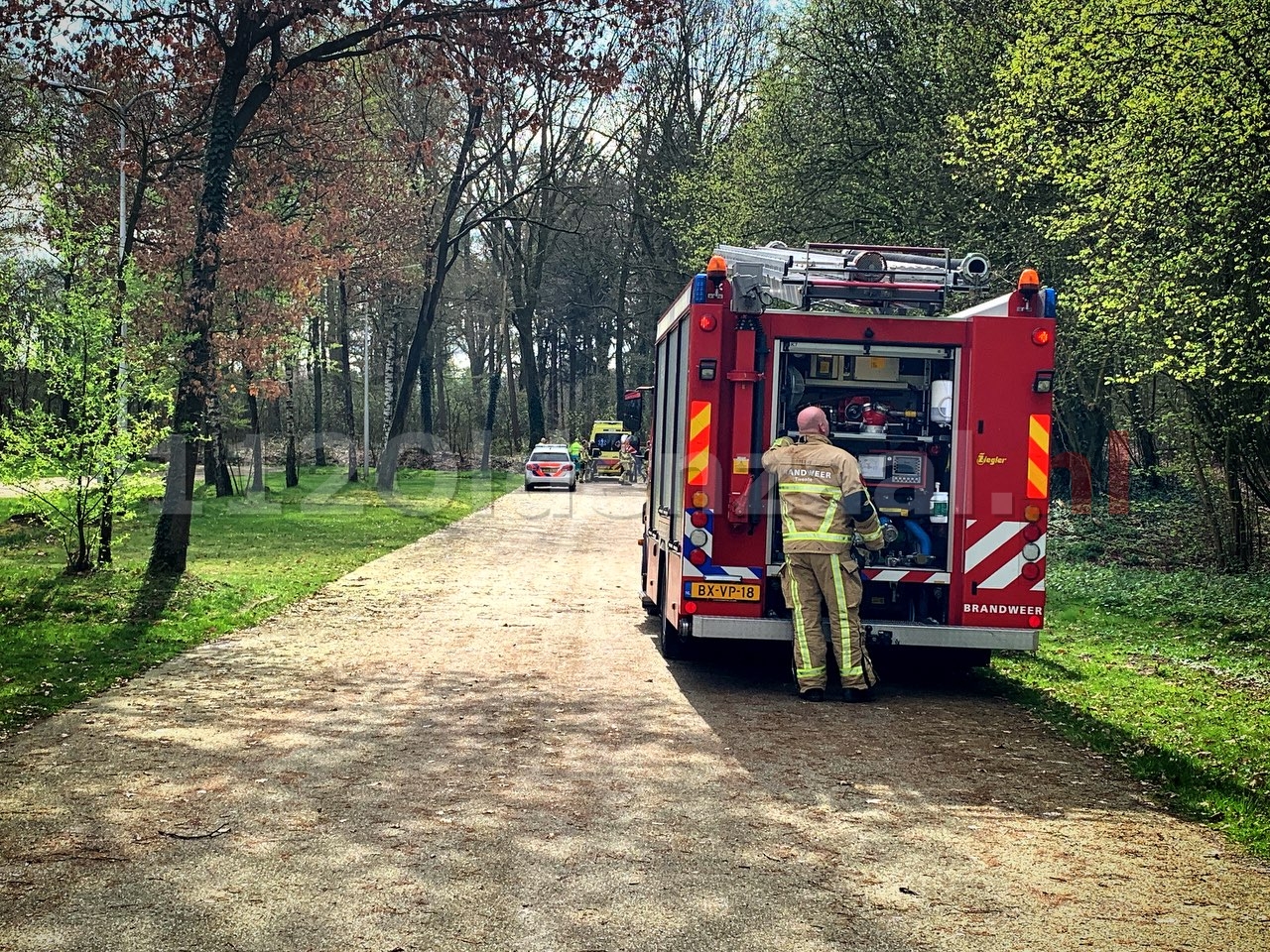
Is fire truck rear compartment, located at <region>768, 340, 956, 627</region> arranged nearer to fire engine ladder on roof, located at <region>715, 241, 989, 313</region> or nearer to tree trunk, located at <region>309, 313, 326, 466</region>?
fire engine ladder on roof, located at <region>715, 241, 989, 313</region>

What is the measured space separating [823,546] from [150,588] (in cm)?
862

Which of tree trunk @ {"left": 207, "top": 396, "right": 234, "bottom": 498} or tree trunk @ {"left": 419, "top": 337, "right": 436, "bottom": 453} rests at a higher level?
tree trunk @ {"left": 419, "top": 337, "right": 436, "bottom": 453}

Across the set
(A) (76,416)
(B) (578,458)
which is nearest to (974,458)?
(A) (76,416)

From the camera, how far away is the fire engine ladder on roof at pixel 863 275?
9930 millimetres

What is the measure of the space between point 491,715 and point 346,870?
3.25m

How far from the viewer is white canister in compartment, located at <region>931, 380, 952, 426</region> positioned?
9.55 metres

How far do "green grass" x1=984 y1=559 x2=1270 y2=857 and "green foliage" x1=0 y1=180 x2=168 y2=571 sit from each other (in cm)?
978

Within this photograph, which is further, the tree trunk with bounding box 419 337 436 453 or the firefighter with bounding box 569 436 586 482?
the tree trunk with bounding box 419 337 436 453

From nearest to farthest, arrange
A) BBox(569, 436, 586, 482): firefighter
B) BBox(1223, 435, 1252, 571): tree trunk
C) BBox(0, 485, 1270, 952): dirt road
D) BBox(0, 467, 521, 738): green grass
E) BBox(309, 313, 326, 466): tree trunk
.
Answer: BBox(0, 485, 1270, 952): dirt road < BBox(0, 467, 521, 738): green grass < BBox(1223, 435, 1252, 571): tree trunk < BBox(309, 313, 326, 466): tree trunk < BBox(569, 436, 586, 482): firefighter

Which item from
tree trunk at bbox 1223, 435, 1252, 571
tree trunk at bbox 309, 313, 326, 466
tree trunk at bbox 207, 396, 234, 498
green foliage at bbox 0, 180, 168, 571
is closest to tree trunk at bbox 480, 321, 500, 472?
tree trunk at bbox 309, 313, 326, 466

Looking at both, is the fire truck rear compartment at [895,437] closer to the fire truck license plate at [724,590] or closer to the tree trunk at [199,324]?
the fire truck license plate at [724,590]

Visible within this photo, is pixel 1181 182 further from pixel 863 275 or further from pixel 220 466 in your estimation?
pixel 220 466

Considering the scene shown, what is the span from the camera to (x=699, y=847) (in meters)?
5.48

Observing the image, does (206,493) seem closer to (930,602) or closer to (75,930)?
(930,602)
